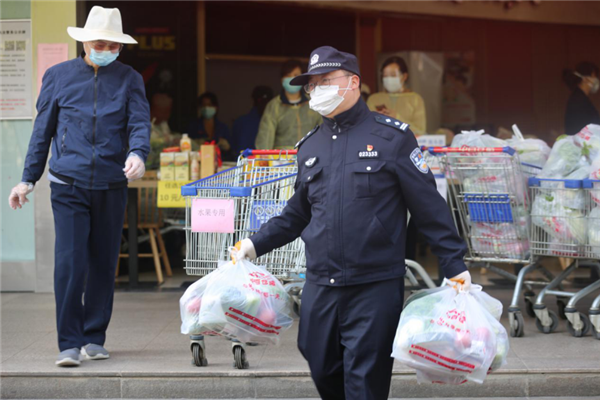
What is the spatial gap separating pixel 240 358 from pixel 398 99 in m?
3.92

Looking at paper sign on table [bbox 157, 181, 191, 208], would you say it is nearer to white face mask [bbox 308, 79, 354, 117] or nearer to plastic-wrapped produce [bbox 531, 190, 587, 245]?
plastic-wrapped produce [bbox 531, 190, 587, 245]

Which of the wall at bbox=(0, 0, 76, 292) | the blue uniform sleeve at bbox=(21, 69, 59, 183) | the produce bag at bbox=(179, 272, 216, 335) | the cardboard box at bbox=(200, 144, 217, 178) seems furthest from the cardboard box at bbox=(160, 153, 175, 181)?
the produce bag at bbox=(179, 272, 216, 335)

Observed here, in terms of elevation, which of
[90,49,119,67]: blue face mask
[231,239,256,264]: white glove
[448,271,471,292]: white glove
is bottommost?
[448,271,471,292]: white glove

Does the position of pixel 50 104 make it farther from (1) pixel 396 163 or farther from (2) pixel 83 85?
(1) pixel 396 163

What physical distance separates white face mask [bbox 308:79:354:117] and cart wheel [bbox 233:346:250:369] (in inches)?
84.1

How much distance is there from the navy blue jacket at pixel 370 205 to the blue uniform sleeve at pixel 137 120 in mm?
1978

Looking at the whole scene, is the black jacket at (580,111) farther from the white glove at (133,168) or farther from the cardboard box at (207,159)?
the white glove at (133,168)

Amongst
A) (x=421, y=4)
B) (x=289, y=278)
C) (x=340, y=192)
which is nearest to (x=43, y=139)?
(x=289, y=278)

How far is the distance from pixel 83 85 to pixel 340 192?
8.51ft

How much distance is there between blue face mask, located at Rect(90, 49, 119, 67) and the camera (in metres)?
5.57

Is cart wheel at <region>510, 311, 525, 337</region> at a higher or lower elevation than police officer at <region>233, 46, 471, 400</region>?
lower

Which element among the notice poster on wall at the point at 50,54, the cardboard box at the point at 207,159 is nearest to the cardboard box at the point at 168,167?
the cardboard box at the point at 207,159

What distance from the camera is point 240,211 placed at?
5.73 m

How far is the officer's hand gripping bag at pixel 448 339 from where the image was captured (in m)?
3.62
